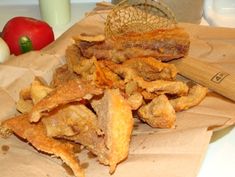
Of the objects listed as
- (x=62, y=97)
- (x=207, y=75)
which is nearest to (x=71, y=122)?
(x=62, y=97)

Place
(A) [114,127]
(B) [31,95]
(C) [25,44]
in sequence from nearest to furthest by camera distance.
→ (A) [114,127], (B) [31,95], (C) [25,44]

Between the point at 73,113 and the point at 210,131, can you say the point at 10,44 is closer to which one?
the point at 73,113

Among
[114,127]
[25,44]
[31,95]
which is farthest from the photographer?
[25,44]

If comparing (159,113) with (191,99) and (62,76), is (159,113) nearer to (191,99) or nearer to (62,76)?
(191,99)

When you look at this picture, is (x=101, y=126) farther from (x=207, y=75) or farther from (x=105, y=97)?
(x=207, y=75)

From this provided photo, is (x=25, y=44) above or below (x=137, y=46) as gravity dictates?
below

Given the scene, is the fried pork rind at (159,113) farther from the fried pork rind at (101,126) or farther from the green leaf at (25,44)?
the green leaf at (25,44)

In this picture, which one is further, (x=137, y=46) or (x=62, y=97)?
(x=137, y=46)
